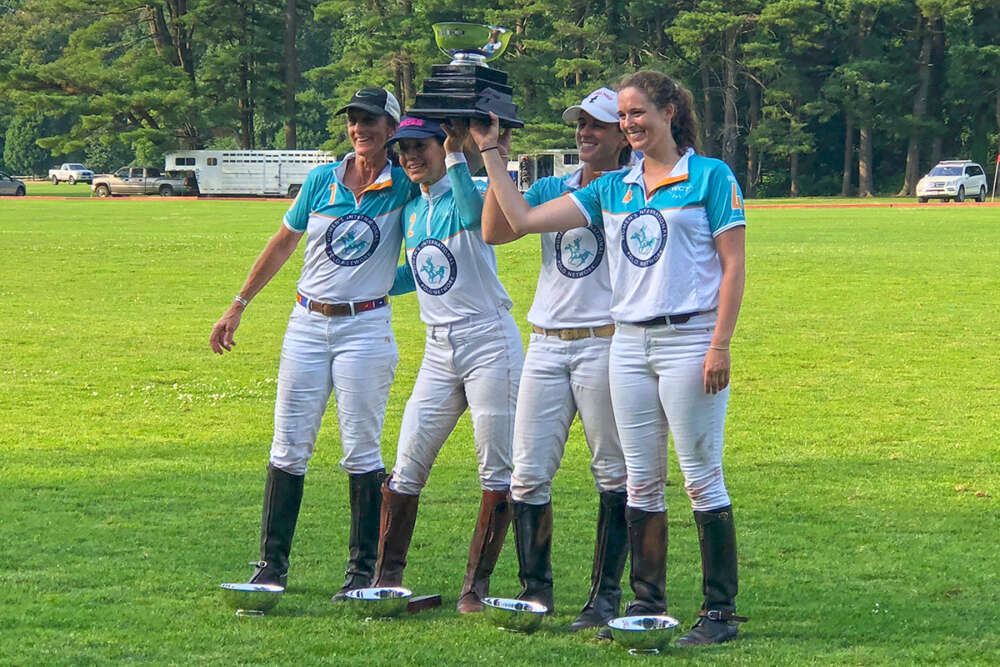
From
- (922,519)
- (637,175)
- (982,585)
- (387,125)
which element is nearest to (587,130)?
(637,175)

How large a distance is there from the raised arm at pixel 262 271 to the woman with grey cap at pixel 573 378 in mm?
1115

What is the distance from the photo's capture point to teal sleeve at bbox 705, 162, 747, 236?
5.23 m

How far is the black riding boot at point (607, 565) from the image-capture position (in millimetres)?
5633

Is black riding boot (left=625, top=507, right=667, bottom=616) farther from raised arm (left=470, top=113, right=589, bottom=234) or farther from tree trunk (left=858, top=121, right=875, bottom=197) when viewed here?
tree trunk (left=858, top=121, right=875, bottom=197)

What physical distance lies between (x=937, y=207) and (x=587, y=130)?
149 feet

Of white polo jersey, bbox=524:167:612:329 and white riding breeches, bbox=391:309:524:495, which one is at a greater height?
white polo jersey, bbox=524:167:612:329

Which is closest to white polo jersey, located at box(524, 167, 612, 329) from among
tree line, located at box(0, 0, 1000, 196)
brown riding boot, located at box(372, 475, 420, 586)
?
brown riding boot, located at box(372, 475, 420, 586)

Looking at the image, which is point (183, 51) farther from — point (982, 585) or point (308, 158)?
point (982, 585)

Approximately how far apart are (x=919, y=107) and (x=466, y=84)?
64464mm

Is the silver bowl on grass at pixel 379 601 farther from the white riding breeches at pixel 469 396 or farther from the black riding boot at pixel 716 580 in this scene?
the black riding boot at pixel 716 580

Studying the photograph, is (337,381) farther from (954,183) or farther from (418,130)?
(954,183)

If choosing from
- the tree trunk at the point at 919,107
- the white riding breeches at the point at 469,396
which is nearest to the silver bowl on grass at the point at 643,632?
the white riding breeches at the point at 469,396

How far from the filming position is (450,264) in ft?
19.0

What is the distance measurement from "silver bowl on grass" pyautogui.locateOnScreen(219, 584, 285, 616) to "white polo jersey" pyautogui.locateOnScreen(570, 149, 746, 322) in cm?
182
